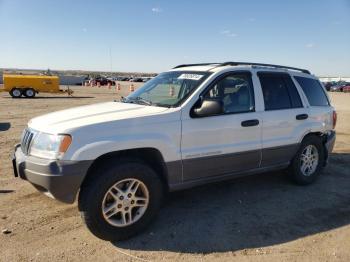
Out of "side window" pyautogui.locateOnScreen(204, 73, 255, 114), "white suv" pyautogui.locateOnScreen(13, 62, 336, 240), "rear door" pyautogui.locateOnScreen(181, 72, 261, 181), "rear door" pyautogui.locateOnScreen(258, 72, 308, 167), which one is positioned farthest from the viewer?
"rear door" pyautogui.locateOnScreen(258, 72, 308, 167)

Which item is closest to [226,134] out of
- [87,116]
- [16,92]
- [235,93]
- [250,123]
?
[250,123]

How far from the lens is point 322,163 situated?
611 centimetres

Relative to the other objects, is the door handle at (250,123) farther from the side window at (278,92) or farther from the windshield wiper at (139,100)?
the windshield wiper at (139,100)

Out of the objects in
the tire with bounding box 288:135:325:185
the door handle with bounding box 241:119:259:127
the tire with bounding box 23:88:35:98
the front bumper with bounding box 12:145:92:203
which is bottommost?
the tire with bounding box 23:88:35:98

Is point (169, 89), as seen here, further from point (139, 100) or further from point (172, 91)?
point (139, 100)

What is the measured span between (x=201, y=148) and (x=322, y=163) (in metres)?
2.72

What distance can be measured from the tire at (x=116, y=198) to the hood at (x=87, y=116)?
0.48 meters

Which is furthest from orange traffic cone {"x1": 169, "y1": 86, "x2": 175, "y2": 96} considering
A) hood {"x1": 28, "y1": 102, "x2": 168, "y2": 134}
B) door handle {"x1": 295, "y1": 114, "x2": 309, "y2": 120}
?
door handle {"x1": 295, "y1": 114, "x2": 309, "y2": 120}

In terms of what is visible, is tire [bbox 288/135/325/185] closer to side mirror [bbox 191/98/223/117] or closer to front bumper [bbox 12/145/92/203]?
side mirror [bbox 191/98/223/117]

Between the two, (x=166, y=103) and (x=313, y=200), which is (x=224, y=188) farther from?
(x=166, y=103)

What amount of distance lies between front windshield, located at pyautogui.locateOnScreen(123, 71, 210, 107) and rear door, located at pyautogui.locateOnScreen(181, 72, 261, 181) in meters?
0.23

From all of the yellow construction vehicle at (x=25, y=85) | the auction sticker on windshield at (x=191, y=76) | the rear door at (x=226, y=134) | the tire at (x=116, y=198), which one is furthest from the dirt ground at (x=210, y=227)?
the yellow construction vehicle at (x=25, y=85)

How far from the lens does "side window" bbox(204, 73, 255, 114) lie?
15.5 ft

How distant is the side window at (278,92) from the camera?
523cm
